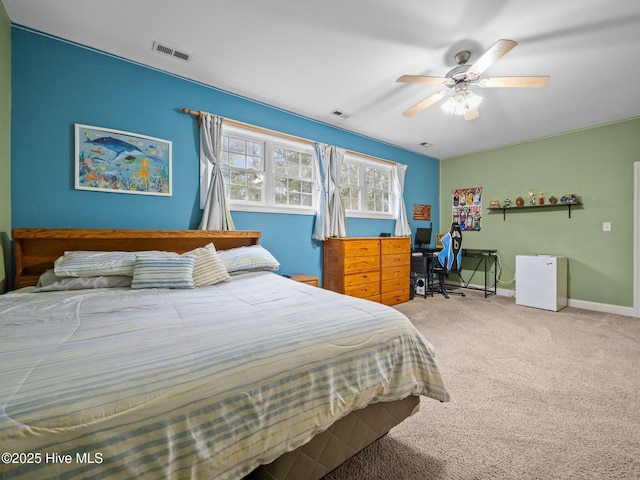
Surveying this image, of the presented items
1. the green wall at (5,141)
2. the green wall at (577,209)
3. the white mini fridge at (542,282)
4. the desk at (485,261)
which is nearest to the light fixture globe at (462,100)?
the white mini fridge at (542,282)

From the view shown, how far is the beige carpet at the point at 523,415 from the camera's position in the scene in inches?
51.4

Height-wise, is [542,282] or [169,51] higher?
[169,51]

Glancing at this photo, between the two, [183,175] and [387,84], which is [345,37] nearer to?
[387,84]

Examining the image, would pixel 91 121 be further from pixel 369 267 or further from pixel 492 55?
pixel 369 267

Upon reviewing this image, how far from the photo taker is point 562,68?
259 cm

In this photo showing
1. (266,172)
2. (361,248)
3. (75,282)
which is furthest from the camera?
(361,248)

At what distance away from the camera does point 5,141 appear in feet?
6.78

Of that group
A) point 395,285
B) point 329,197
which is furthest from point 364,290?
point 329,197

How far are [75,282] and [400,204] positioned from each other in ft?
14.9

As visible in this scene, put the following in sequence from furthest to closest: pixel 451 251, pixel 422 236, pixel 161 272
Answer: pixel 422 236 → pixel 451 251 → pixel 161 272

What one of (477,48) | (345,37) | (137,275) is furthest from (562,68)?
(137,275)

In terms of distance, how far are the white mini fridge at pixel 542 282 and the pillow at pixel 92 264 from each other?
507 centimetres

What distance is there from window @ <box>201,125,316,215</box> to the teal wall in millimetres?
159

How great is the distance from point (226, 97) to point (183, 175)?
1072 millimetres
